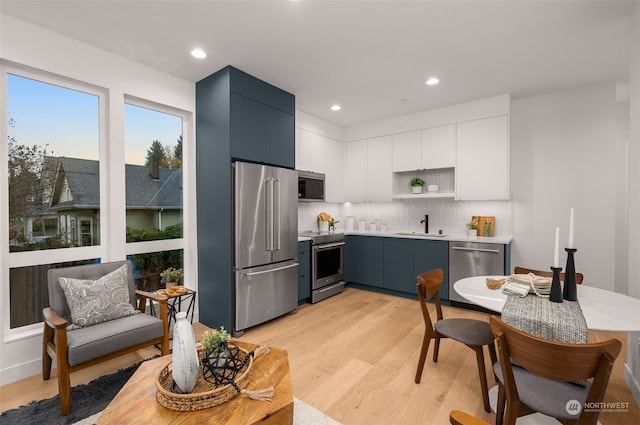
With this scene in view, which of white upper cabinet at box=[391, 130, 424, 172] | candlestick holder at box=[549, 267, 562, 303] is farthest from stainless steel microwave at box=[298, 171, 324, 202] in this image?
candlestick holder at box=[549, 267, 562, 303]

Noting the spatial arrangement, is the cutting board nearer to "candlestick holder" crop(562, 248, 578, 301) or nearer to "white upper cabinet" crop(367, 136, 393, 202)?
"white upper cabinet" crop(367, 136, 393, 202)

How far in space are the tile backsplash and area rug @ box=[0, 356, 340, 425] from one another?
3.03m

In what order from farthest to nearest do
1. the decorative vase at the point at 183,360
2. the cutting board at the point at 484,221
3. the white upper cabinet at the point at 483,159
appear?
1. the cutting board at the point at 484,221
2. the white upper cabinet at the point at 483,159
3. the decorative vase at the point at 183,360

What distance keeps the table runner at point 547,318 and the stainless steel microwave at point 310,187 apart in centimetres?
304

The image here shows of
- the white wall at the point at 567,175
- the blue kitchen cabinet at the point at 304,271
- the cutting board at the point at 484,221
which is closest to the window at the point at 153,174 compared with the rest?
the blue kitchen cabinet at the point at 304,271

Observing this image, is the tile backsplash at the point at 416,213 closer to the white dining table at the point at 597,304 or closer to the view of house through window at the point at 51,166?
the white dining table at the point at 597,304

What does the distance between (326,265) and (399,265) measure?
1.08 meters

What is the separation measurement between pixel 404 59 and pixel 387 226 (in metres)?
2.93

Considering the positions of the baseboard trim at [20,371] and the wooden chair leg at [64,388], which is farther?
the baseboard trim at [20,371]

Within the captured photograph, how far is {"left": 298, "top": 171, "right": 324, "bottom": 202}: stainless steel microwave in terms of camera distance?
439 centimetres

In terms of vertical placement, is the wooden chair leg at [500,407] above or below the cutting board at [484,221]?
below

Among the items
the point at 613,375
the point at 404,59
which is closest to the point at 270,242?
the point at 404,59

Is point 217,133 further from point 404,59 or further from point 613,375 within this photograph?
point 613,375

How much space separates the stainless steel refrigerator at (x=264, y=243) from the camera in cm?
315
